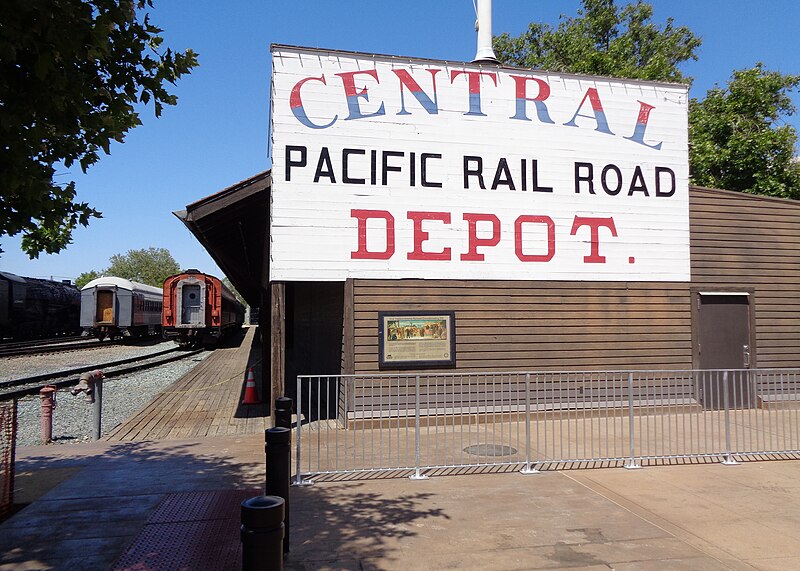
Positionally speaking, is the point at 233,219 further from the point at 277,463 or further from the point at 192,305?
the point at 192,305

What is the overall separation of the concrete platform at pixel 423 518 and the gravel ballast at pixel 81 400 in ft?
7.09

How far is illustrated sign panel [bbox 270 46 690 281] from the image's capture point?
31.7ft

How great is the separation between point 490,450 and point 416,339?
99.1 inches

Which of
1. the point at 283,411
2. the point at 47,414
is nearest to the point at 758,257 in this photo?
the point at 283,411

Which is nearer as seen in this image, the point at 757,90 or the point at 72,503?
the point at 72,503

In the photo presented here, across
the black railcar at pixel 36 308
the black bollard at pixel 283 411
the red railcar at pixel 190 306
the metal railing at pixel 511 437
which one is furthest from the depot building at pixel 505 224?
the black railcar at pixel 36 308

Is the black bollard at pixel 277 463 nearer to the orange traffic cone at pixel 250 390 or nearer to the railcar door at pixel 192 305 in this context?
the orange traffic cone at pixel 250 390

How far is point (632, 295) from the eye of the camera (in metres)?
10.8

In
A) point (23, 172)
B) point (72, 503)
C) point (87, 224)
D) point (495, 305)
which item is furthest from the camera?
point (495, 305)

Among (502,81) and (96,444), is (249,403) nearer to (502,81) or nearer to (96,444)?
(96,444)

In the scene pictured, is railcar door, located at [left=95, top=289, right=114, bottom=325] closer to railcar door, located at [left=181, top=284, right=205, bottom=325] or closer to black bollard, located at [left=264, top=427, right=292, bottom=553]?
railcar door, located at [left=181, top=284, right=205, bottom=325]

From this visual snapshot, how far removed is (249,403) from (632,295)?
7.95m

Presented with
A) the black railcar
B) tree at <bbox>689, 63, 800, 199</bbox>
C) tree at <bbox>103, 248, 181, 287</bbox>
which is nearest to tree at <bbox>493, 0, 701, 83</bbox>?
tree at <bbox>689, 63, 800, 199</bbox>

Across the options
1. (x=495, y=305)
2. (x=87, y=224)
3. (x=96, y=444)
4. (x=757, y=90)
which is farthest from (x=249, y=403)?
(x=757, y=90)
